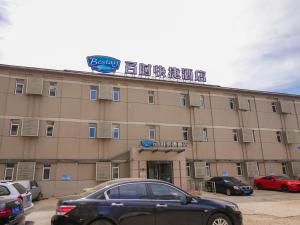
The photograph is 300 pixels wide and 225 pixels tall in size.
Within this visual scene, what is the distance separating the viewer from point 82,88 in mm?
21922

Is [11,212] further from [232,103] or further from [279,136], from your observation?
[279,136]

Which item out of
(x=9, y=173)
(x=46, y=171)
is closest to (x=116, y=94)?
(x=46, y=171)

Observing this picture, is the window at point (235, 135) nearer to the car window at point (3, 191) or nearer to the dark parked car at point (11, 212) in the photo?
the dark parked car at point (11, 212)

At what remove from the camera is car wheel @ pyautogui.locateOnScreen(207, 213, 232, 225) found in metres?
6.70

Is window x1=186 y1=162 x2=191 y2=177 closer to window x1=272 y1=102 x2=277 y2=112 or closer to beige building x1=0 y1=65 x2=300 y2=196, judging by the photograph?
beige building x1=0 y1=65 x2=300 y2=196

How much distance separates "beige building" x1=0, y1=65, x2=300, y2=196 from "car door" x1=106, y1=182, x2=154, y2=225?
1360cm

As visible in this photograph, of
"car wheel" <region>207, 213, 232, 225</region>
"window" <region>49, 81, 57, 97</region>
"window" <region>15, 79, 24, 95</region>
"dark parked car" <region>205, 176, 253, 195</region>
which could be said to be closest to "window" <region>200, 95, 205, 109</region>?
"dark parked car" <region>205, 176, 253, 195</region>

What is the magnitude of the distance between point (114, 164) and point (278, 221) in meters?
14.2

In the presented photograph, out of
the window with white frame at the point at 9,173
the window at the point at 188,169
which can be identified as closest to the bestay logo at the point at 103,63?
the window with white frame at the point at 9,173

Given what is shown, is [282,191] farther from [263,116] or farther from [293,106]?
[293,106]

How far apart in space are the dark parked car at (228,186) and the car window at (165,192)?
1363 cm

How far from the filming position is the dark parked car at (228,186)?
18672 millimetres

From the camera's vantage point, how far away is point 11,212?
6.79m

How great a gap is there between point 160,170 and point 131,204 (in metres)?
15.8
